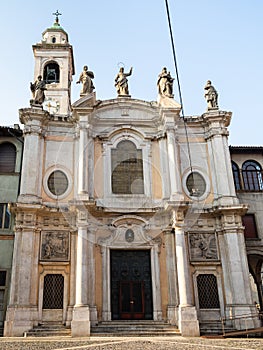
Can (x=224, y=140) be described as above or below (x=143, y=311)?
above

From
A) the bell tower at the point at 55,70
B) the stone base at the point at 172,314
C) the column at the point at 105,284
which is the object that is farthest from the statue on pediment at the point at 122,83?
the stone base at the point at 172,314

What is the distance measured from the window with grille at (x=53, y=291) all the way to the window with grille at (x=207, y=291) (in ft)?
21.8

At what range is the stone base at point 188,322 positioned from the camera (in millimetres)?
16167

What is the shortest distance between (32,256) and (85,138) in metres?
6.68

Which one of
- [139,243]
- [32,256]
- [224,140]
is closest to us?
[32,256]

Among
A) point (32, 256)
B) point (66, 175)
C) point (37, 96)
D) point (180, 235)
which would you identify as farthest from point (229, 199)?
point (37, 96)

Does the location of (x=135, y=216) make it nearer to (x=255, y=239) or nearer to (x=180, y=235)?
(x=180, y=235)

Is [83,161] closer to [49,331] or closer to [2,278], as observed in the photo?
[2,278]

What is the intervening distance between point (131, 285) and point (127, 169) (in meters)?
6.17

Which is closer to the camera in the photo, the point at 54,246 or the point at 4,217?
the point at 54,246

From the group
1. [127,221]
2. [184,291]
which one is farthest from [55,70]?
[184,291]

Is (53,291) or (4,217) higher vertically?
(4,217)

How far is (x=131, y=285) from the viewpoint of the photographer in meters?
18.5

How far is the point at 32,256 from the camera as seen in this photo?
17.7 m
